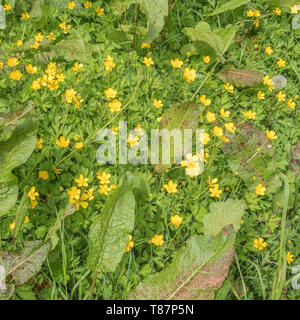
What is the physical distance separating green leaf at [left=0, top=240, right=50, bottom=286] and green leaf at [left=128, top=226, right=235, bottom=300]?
494 millimetres

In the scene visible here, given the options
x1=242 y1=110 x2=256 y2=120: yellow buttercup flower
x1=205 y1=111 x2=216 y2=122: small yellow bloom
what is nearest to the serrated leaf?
x1=242 y1=110 x2=256 y2=120: yellow buttercup flower

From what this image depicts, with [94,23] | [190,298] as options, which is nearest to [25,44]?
[94,23]

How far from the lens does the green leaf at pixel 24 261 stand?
170 centimetres

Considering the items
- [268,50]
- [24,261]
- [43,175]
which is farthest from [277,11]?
[24,261]

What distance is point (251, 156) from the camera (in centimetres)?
255

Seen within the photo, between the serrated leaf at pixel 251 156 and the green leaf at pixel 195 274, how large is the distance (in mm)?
866

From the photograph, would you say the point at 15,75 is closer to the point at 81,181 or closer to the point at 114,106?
the point at 114,106

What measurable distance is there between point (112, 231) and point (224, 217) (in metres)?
0.72

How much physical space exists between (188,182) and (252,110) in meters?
0.97

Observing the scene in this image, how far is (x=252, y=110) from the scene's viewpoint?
2.88 m

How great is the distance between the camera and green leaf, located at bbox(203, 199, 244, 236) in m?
2.01

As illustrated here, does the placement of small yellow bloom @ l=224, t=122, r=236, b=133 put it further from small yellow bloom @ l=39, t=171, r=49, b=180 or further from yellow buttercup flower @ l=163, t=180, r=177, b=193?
small yellow bloom @ l=39, t=171, r=49, b=180
